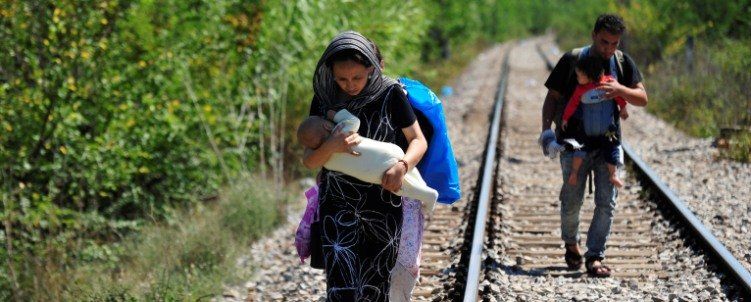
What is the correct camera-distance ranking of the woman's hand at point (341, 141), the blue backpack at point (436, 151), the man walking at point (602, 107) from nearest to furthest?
1. the woman's hand at point (341, 141)
2. the blue backpack at point (436, 151)
3. the man walking at point (602, 107)

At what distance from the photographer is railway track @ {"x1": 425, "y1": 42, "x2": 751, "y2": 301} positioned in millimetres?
5797

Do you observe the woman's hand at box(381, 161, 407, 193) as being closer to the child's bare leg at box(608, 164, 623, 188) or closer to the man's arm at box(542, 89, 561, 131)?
the man's arm at box(542, 89, 561, 131)

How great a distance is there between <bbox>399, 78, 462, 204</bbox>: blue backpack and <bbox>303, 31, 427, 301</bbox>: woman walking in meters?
0.15

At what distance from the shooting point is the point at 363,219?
12.8 feet

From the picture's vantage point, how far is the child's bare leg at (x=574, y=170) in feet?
19.3

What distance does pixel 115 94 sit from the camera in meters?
9.49

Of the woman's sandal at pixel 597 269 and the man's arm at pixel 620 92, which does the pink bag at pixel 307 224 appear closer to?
the man's arm at pixel 620 92

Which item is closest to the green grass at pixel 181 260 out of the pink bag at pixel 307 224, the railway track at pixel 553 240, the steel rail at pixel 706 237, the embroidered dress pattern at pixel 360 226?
the railway track at pixel 553 240

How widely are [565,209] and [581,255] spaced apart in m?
0.46

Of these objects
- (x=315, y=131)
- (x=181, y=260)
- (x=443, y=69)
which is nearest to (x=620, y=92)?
(x=315, y=131)

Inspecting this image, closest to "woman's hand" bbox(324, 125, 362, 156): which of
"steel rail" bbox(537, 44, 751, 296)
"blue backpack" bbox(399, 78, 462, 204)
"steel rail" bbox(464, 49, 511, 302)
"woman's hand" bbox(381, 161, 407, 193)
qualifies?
"woman's hand" bbox(381, 161, 407, 193)

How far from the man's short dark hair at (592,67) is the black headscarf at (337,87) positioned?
2123 mm

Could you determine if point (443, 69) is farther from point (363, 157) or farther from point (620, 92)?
point (363, 157)

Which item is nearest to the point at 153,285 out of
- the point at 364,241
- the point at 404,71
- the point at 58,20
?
the point at 364,241
